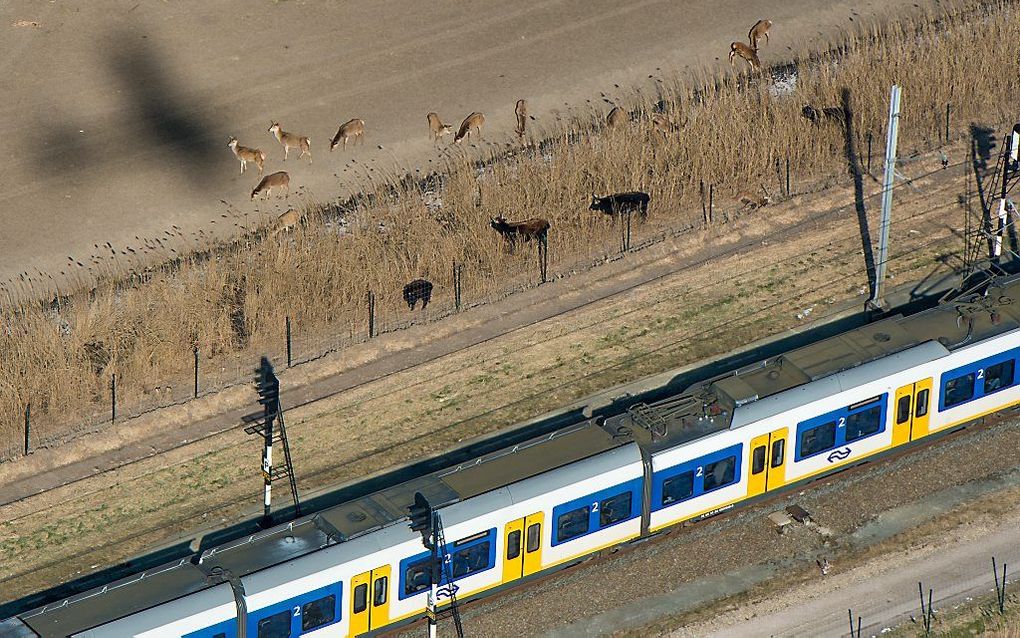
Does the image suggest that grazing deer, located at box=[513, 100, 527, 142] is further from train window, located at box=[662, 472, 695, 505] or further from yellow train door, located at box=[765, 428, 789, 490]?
train window, located at box=[662, 472, 695, 505]

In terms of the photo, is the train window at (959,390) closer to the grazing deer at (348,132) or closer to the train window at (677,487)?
the train window at (677,487)

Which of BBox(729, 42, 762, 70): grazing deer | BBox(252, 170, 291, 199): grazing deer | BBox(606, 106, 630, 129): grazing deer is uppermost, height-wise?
BBox(729, 42, 762, 70): grazing deer

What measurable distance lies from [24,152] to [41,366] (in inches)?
445

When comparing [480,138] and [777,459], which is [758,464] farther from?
[480,138]

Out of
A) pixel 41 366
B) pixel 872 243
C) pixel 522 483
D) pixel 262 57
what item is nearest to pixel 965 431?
pixel 872 243

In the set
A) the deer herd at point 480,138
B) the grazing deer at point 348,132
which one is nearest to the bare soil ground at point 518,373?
the deer herd at point 480,138

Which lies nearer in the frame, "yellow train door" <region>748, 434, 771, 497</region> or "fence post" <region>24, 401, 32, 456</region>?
"yellow train door" <region>748, 434, 771, 497</region>

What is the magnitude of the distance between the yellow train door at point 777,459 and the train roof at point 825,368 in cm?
54

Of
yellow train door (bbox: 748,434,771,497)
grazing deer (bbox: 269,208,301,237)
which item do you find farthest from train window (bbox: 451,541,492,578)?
grazing deer (bbox: 269,208,301,237)

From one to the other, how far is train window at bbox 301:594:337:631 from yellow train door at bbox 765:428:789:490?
980 centimetres

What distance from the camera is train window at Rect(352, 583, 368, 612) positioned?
3388 centimetres

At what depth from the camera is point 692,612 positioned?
35.6 meters

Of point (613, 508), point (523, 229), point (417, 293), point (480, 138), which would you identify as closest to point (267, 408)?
point (417, 293)

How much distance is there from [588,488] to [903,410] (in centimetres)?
765
